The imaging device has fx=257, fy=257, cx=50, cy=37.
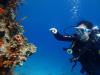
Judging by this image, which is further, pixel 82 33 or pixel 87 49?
pixel 82 33

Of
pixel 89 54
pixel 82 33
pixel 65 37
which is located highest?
pixel 82 33

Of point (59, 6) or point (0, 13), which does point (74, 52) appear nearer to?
point (0, 13)

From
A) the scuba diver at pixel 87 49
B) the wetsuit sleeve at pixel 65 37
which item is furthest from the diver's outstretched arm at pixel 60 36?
the scuba diver at pixel 87 49

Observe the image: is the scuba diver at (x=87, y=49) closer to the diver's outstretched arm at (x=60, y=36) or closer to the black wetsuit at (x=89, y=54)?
the black wetsuit at (x=89, y=54)

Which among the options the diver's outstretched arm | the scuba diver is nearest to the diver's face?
the scuba diver

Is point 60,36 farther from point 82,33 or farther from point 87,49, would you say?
point 87,49

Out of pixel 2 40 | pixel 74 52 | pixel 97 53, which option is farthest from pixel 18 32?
pixel 97 53

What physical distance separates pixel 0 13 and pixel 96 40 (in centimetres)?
252

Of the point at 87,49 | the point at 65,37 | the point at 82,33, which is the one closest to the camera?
the point at 87,49

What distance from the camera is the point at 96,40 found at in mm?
6629

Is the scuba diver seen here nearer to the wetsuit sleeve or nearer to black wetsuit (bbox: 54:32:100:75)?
black wetsuit (bbox: 54:32:100:75)

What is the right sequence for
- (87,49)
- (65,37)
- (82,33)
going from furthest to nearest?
(65,37) < (82,33) < (87,49)

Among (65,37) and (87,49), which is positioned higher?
(65,37)

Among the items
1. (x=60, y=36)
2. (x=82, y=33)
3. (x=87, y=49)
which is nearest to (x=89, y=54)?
(x=87, y=49)
